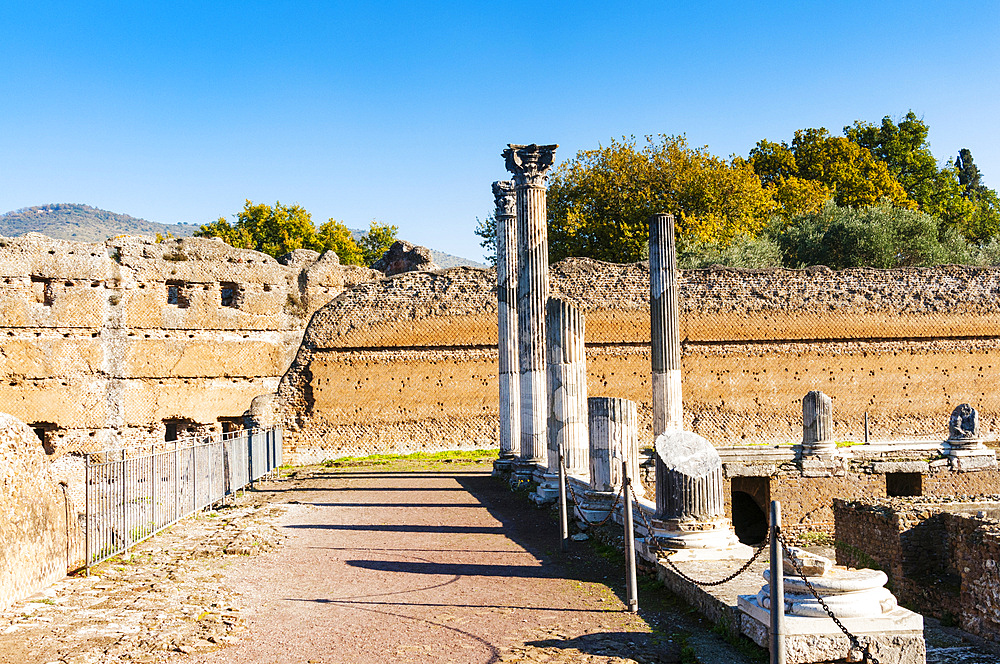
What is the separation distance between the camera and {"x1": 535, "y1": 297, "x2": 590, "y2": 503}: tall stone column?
12.7 m

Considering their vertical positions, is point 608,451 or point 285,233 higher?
point 285,233

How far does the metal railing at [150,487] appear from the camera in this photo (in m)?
8.09

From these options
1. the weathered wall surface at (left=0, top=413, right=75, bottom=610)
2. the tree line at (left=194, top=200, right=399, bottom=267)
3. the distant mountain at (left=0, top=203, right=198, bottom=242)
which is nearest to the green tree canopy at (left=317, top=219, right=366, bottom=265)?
the tree line at (left=194, top=200, right=399, bottom=267)

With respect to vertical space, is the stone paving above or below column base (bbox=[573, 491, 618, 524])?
below

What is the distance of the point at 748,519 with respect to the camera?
1517 cm

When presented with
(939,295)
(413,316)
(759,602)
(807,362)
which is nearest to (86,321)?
(413,316)

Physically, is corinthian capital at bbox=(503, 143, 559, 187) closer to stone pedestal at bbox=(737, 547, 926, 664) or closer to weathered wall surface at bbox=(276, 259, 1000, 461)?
weathered wall surface at bbox=(276, 259, 1000, 461)

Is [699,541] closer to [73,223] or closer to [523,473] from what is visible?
[523,473]

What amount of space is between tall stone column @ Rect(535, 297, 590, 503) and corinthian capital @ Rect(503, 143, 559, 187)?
2.54m

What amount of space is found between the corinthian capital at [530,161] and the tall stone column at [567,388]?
2537mm

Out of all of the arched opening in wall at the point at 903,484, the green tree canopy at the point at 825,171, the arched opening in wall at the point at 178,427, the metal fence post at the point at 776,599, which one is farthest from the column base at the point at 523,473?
the green tree canopy at the point at 825,171

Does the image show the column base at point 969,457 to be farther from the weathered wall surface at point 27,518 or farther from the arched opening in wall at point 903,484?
the weathered wall surface at point 27,518

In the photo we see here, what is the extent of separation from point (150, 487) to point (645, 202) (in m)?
25.6

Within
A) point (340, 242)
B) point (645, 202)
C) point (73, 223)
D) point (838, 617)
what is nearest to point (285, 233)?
point (340, 242)
